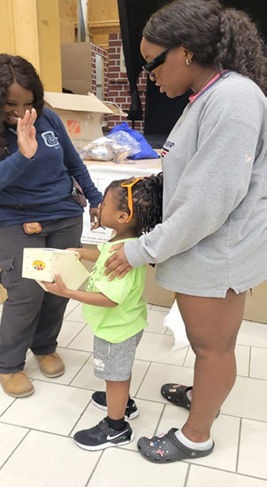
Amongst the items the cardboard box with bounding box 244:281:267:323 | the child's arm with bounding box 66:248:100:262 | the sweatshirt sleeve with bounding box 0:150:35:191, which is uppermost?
the sweatshirt sleeve with bounding box 0:150:35:191

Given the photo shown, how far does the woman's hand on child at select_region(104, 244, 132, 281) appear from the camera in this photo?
1151 millimetres

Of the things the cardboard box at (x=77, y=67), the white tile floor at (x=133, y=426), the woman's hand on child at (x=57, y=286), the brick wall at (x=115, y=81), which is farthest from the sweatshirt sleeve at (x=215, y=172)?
the brick wall at (x=115, y=81)

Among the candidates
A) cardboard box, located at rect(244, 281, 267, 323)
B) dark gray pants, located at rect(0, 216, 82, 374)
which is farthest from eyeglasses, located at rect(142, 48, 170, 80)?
cardboard box, located at rect(244, 281, 267, 323)

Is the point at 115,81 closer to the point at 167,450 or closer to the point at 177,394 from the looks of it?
the point at 177,394

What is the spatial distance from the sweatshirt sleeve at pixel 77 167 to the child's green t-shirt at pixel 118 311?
622 mm

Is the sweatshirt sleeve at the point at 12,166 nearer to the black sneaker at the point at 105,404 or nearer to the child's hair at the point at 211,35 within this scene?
the child's hair at the point at 211,35

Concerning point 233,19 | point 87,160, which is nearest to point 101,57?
point 87,160

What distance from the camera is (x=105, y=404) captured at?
1688 mm

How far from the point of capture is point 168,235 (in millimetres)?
1052

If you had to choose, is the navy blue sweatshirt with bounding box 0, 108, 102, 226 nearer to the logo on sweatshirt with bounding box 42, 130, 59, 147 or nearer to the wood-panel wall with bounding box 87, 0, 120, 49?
the logo on sweatshirt with bounding box 42, 130, 59, 147

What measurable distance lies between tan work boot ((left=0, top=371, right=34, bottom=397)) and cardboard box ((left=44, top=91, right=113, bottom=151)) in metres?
1.61

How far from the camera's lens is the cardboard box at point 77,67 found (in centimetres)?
392

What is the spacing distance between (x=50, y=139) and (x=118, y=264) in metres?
0.73

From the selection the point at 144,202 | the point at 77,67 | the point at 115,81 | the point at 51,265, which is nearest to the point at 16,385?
the point at 51,265
